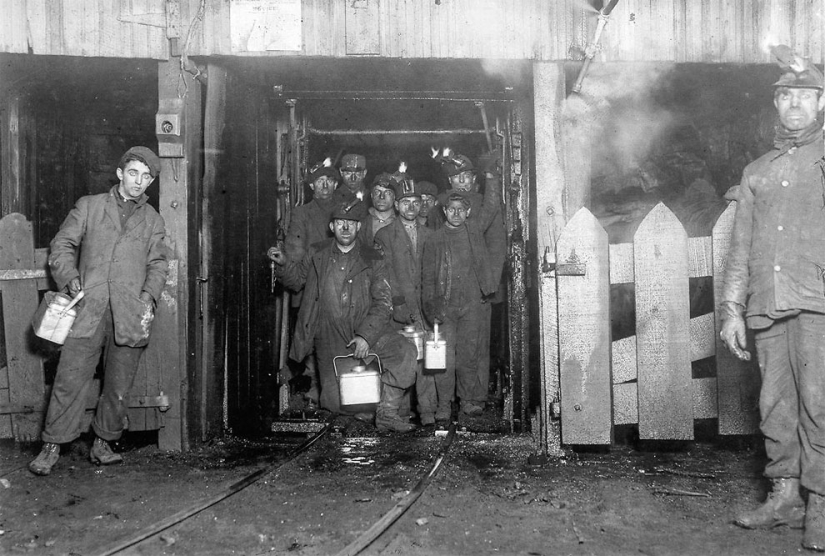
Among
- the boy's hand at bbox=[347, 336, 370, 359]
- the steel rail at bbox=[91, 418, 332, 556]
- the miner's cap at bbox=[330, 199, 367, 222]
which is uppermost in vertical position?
the miner's cap at bbox=[330, 199, 367, 222]

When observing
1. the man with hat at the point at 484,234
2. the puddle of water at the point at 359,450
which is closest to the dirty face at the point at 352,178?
the man with hat at the point at 484,234

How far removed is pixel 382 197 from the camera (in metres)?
7.85

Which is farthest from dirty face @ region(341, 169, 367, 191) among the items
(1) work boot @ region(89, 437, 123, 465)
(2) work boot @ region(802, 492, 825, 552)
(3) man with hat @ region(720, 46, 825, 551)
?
(2) work boot @ region(802, 492, 825, 552)

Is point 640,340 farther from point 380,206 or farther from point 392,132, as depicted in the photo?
point 392,132

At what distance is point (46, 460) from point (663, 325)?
4.72 metres

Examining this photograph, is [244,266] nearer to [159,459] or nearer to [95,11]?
[159,459]

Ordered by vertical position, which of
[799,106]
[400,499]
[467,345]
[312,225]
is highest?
[799,106]

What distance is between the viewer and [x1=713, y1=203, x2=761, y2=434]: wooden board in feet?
16.7

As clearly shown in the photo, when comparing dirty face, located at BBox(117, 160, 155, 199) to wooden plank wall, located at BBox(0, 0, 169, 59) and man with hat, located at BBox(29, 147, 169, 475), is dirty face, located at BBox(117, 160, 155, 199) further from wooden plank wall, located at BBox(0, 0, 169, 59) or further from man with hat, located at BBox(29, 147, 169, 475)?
wooden plank wall, located at BBox(0, 0, 169, 59)

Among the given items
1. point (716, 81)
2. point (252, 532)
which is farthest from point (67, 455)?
point (716, 81)

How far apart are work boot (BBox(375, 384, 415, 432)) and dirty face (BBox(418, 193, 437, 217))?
2.28 m

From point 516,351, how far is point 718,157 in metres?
3.92

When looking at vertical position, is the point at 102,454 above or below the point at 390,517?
above

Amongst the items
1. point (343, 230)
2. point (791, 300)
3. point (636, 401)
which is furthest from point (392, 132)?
point (791, 300)
